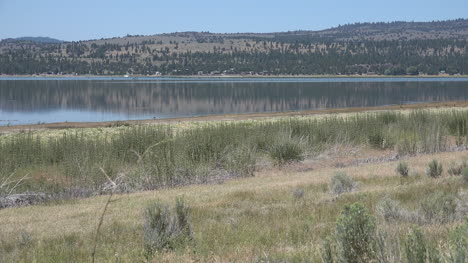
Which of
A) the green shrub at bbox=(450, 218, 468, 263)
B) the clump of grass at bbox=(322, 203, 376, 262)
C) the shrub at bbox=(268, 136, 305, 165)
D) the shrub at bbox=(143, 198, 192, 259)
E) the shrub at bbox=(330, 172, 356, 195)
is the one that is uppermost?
the green shrub at bbox=(450, 218, 468, 263)

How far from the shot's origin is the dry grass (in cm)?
603

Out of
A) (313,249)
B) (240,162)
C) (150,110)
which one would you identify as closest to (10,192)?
(240,162)

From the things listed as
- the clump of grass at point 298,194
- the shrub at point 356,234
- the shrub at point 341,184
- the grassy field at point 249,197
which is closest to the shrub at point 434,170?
the grassy field at point 249,197

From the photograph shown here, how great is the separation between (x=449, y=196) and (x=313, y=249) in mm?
2824

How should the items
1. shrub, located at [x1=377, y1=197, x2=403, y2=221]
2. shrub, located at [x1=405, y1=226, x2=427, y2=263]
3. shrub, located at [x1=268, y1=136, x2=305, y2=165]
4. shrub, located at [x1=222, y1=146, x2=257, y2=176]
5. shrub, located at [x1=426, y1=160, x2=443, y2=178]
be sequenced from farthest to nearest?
shrub, located at [x1=268, y1=136, x2=305, y2=165] → shrub, located at [x1=222, y1=146, x2=257, y2=176] → shrub, located at [x1=426, y1=160, x2=443, y2=178] → shrub, located at [x1=377, y1=197, x2=403, y2=221] → shrub, located at [x1=405, y1=226, x2=427, y2=263]

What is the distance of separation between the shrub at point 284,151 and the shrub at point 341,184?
6.51m

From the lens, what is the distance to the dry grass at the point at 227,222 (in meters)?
6.03

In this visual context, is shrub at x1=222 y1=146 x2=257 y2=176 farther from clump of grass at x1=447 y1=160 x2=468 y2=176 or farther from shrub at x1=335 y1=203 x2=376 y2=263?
shrub at x1=335 y1=203 x2=376 y2=263

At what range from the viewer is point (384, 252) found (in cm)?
451

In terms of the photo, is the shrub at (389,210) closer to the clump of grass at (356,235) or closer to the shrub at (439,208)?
the shrub at (439,208)

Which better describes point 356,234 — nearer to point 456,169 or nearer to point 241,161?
point 456,169

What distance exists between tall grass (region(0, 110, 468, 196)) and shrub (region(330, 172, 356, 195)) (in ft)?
11.2

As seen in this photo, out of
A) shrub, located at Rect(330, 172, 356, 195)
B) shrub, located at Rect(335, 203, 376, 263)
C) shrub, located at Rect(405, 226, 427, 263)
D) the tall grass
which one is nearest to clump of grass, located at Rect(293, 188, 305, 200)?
shrub, located at Rect(330, 172, 356, 195)

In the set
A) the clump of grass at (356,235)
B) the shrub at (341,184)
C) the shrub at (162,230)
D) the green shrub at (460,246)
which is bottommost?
the shrub at (341,184)
